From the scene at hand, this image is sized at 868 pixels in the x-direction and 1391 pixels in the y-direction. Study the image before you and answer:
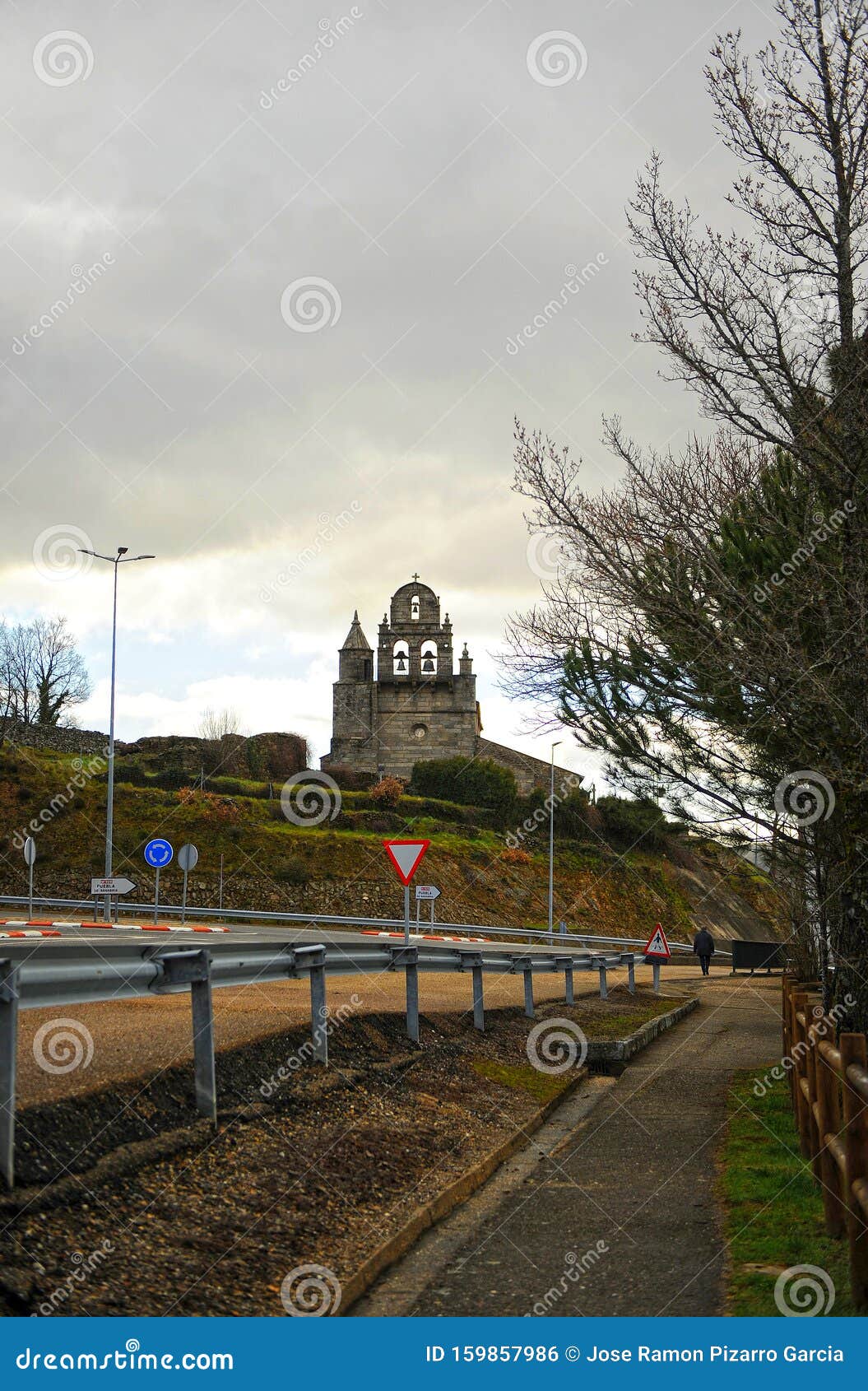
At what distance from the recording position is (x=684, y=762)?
12.9m

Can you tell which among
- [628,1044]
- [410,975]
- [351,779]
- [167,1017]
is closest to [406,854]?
[628,1044]

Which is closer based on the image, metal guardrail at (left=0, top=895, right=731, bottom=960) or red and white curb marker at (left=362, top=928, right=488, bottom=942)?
red and white curb marker at (left=362, top=928, right=488, bottom=942)

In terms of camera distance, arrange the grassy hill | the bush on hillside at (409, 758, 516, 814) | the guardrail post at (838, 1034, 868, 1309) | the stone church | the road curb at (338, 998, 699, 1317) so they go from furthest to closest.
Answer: the stone church < the bush on hillside at (409, 758, 516, 814) < the grassy hill < the road curb at (338, 998, 699, 1317) < the guardrail post at (838, 1034, 868, 1309)

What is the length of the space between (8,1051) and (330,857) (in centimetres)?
4477

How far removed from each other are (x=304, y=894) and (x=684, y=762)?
115ft

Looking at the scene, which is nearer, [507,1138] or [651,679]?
[507,1138]

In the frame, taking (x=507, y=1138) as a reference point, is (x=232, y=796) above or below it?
above

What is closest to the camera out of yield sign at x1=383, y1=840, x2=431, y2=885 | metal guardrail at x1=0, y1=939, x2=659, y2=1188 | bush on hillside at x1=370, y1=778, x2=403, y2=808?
metal guardrail at x1=0, y1=939, x2=659, y2=1188

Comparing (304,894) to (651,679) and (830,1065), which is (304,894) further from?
(830,1065)

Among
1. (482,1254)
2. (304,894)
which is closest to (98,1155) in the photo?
(482,1254)

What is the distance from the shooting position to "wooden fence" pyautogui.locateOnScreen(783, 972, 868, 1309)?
16.3ft

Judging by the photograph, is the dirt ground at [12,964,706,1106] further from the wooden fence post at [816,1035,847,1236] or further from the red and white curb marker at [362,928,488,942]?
the red and white curb marker at [362,928,488,942]

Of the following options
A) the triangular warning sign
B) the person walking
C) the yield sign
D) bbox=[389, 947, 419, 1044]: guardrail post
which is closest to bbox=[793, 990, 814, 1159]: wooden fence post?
bbox=[389, 947, 419, 1044]: guardrail post

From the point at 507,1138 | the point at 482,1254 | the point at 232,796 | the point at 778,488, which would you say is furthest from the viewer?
the point at 232,796
